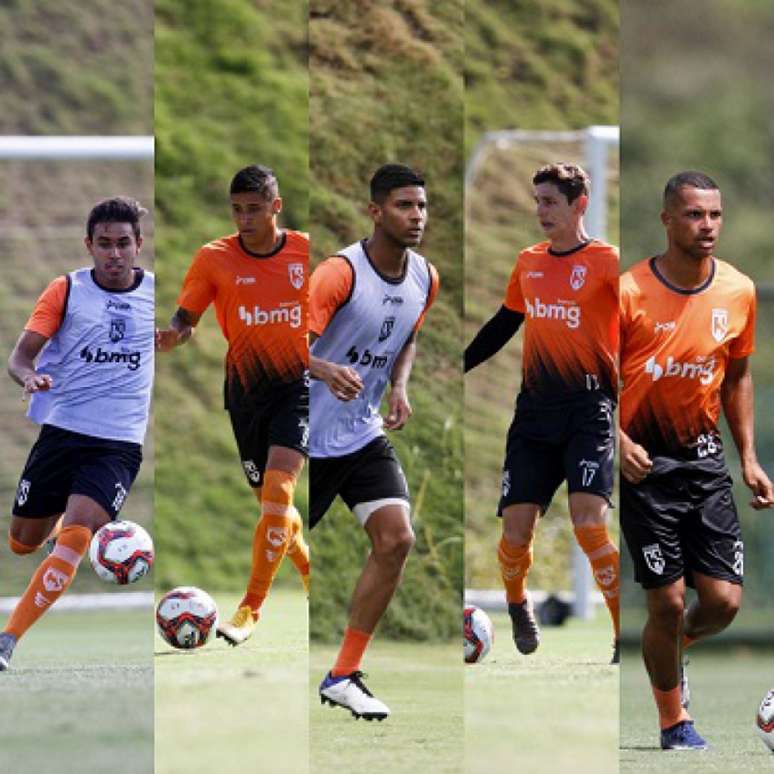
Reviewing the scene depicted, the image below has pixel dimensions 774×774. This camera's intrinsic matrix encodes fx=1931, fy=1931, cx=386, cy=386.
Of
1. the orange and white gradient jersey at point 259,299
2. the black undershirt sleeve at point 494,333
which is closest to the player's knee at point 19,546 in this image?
the orange and white gradient jersey at point 259,299

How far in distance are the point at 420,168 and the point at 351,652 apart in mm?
1716

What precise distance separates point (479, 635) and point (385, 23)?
87.2 inches

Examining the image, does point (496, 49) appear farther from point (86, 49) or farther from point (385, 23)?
point (86, 49)

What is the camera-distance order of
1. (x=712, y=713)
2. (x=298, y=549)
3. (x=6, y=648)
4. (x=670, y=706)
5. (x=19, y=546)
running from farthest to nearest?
(x=712, y=713) < (x=6, y=648) < (x=19, y=546) < (x=298, y=549) < (x=670, y=706)

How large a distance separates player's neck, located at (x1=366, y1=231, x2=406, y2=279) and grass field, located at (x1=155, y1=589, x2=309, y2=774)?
1380 mm

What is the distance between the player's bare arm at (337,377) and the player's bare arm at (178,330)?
624mm

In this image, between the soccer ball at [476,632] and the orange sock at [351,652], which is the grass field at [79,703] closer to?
the orange sock at [351,652]

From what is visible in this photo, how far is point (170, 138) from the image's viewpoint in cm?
714

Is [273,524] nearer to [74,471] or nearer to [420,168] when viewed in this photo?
Result: [74,471]

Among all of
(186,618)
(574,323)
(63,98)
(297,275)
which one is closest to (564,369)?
(574,323)

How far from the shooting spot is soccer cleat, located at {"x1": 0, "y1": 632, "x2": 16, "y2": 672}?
8.41 m

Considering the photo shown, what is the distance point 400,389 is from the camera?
22.5ft

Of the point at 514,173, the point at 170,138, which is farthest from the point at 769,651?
the point at 170,138

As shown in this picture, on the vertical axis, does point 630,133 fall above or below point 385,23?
above
